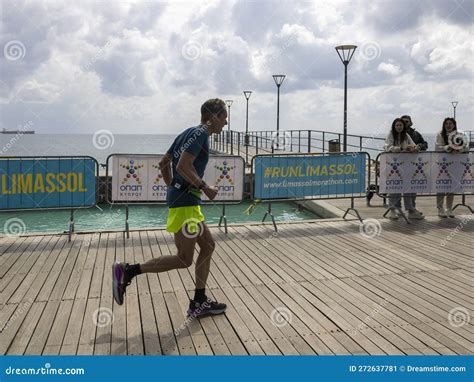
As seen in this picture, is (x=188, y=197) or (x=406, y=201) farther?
(x=406, y=201)

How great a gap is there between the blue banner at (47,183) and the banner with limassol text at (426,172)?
5518 millimetres

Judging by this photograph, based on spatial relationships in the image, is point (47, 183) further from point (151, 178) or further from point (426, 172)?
point (426, 172)

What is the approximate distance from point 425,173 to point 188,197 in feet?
22.5

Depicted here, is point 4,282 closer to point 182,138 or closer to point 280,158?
point 182,138

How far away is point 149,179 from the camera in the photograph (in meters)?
8.50

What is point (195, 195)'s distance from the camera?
14.0 ft

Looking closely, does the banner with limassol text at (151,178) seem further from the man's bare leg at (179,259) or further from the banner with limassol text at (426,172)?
the man's bare leg at (179,259)

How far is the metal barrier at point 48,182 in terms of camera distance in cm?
778

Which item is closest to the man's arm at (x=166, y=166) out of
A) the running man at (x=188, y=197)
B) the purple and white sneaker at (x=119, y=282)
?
the running man at (x=188, y=197)

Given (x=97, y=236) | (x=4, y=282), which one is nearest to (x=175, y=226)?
(x=4, y=282)

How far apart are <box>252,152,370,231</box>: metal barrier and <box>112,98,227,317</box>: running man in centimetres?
459

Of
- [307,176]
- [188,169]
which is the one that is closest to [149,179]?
[307,176]
